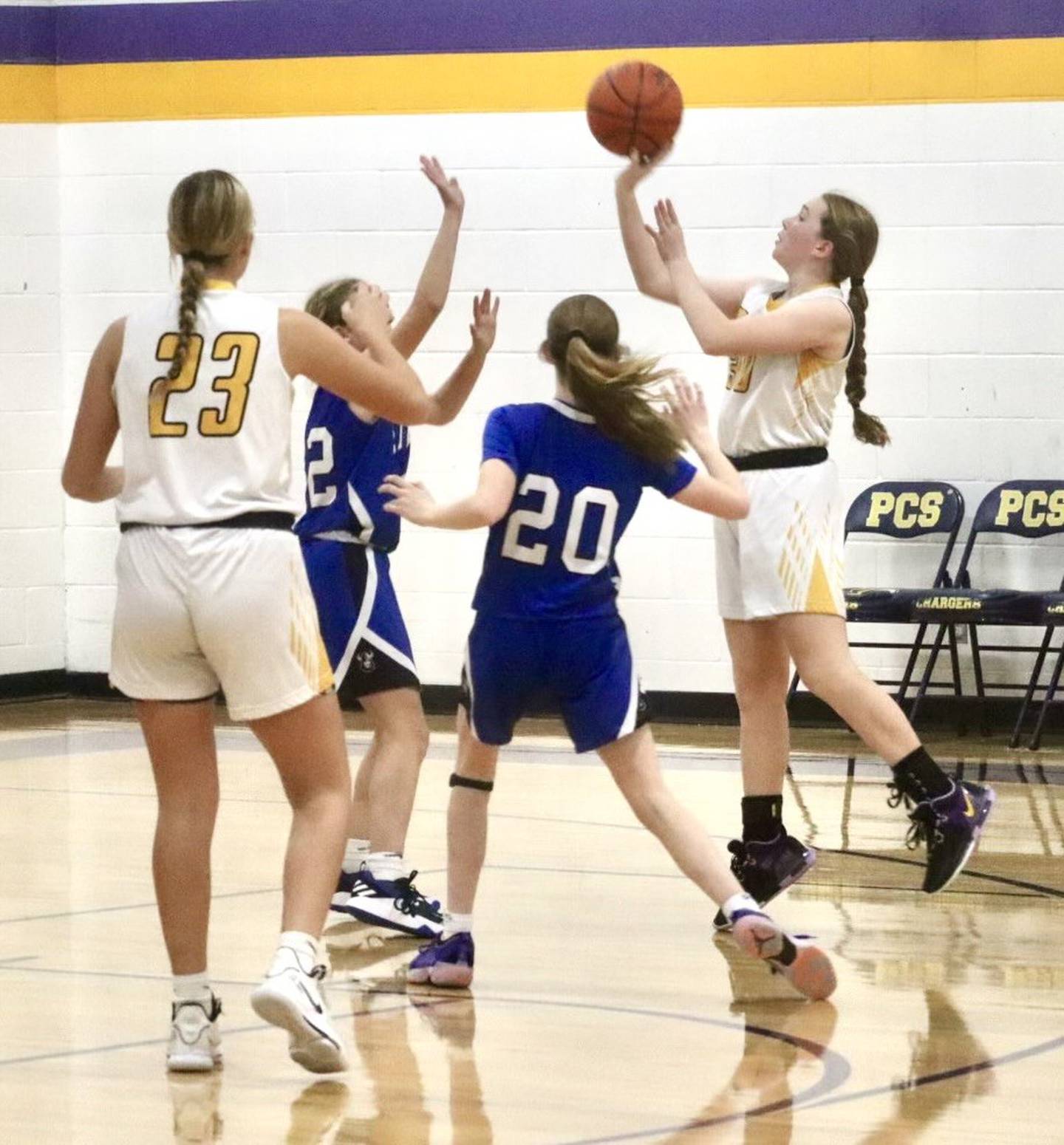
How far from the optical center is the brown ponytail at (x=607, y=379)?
455cm

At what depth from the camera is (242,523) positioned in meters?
3.93

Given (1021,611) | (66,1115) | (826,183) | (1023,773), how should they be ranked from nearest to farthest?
(66,1115), (1023,773), (1021,611), (826,183)

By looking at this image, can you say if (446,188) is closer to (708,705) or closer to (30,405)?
(708,705)

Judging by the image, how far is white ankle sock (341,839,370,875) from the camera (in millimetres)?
5703

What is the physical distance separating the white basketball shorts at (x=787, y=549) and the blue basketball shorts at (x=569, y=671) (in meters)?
0.90

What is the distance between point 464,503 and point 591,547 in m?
0.32

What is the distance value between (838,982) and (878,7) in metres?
5.79

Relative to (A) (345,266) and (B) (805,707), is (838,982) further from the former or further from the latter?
(A) (345,266)

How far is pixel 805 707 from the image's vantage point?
32.4ft

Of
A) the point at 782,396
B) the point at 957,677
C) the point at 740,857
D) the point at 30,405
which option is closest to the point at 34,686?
the point at 30,405

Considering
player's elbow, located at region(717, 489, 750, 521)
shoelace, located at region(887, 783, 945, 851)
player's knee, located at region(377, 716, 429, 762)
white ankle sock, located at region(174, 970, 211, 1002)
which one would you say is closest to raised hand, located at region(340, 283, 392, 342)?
player's elbow, located at region(717, 489, 750, 521)

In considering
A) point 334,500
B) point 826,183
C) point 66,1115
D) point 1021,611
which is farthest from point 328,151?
point 66,1115

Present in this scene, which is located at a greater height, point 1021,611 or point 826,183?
point 826,183

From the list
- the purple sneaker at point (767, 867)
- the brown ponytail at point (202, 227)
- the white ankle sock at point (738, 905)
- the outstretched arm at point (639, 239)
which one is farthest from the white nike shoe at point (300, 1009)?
the outstretched arm at point (639, 239)
